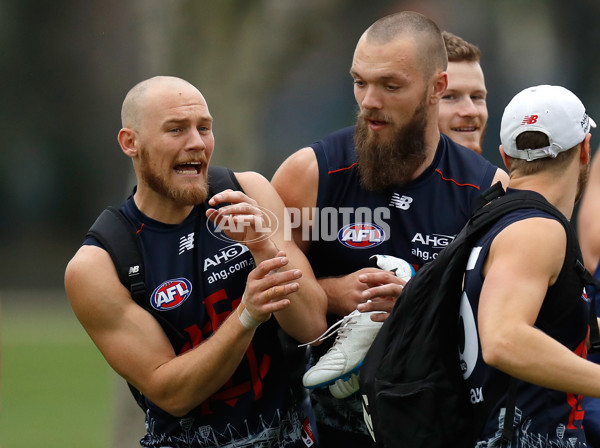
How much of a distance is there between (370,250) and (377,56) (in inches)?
34.7

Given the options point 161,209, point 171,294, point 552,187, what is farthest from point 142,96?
point 552,187

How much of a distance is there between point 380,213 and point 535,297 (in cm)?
140

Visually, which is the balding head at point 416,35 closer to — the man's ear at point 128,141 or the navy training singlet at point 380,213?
the navy training singlet at point 380,213

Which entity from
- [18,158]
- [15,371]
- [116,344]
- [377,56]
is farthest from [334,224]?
[18,158]

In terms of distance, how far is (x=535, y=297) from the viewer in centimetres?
307

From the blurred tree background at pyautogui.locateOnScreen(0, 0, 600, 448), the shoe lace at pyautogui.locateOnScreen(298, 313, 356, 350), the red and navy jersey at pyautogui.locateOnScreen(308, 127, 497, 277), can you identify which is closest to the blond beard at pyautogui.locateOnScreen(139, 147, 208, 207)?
the red and navy jersey at pyautogui.locateOnScreen(308, 127, 497, 277)

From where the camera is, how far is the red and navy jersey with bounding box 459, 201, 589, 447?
10.6ft

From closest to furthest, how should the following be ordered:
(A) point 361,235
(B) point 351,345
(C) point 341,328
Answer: (B) point 351,345
(C) point 341,328
(A) point 361,235

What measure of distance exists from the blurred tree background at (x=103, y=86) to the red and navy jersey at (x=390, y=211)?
→ 1207cm

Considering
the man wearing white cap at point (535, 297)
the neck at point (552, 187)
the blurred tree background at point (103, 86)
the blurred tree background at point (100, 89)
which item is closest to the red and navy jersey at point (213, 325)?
the man wearing white cap at point (535, 297)

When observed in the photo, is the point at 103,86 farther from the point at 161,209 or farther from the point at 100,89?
the point at 161,209

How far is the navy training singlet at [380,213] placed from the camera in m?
4.32

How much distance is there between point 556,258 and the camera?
313 centimetres

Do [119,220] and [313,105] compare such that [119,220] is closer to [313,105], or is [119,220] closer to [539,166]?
[539,166]
